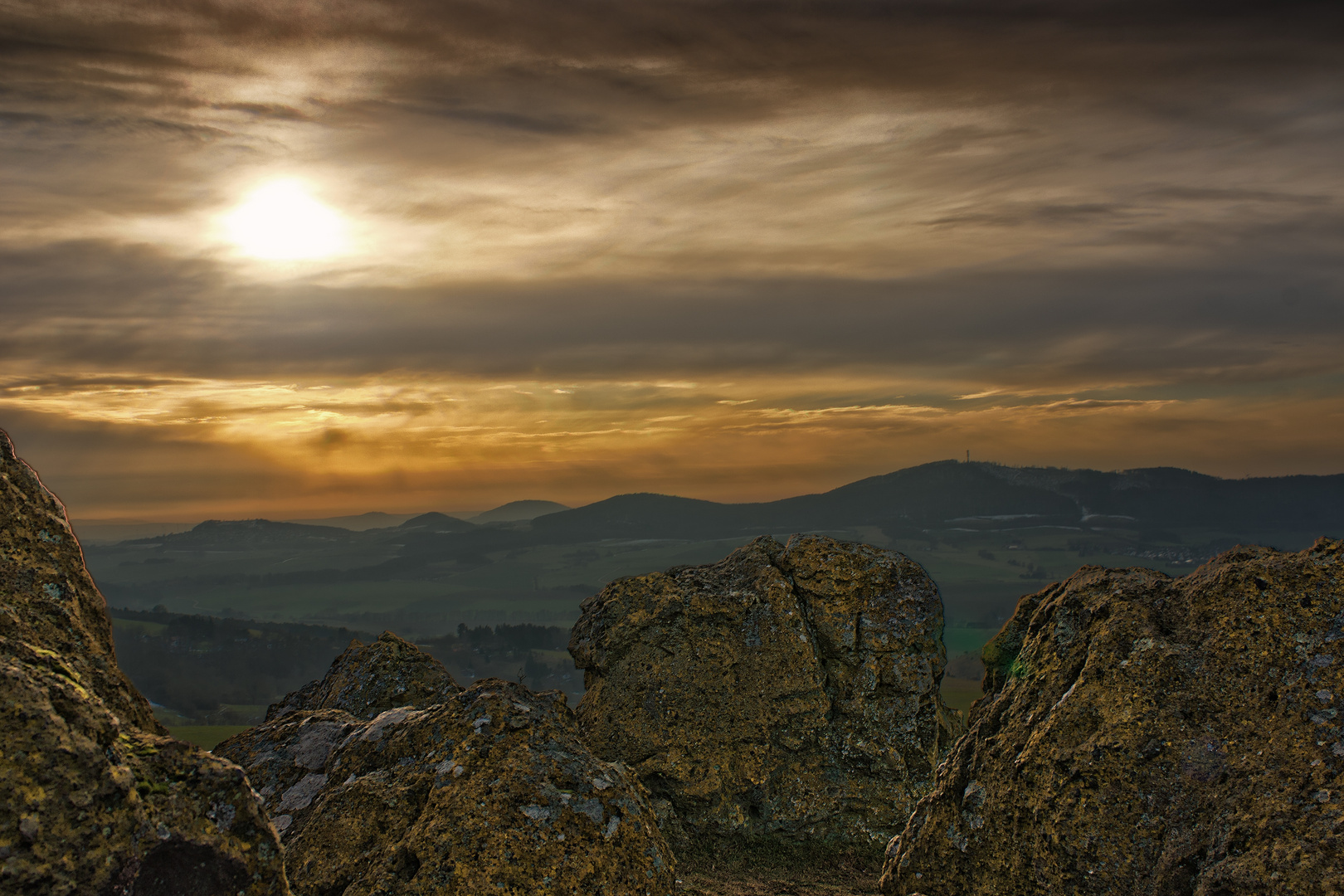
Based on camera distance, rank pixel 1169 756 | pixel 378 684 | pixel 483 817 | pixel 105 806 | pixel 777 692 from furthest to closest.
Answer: pixel 777 692, pixel 378 684, pixel 483 817, pixel 1169 756, pixel 105 806

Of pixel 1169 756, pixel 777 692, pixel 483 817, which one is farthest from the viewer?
pixel 777 692

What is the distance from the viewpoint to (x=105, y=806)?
6.84 metres

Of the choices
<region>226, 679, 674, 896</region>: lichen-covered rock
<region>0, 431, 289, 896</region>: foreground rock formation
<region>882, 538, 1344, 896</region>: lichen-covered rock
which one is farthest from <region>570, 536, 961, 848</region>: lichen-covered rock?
<region>0, 431, 289, 896</region>: foreground rock formation

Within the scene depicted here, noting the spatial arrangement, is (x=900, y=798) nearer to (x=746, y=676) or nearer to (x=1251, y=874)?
(x=746, y=676)

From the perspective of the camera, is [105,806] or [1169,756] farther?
[1169,756]

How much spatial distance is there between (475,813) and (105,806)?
420cm

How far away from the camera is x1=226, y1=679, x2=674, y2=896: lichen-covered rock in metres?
9.81

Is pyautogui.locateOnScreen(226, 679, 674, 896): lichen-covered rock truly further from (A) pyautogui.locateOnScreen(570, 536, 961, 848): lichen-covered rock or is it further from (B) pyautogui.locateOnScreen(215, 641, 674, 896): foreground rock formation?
(A) pyautogui.locateOnScreen(570, 536, 961, 848): lichen-covered rock

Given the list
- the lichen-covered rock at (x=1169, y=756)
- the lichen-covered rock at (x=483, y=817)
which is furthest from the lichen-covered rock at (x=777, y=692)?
the lichen-covered rock at (x=483, y=817)

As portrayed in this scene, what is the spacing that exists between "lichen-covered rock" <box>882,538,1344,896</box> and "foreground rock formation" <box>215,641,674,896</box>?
427cm

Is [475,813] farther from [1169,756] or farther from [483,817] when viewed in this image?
[1169,756]

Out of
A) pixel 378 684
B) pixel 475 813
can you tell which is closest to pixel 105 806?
pixel 475 813

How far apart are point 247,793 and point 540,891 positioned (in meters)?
3.61

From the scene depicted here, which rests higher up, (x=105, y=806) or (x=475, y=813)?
(x=105, y=806)
